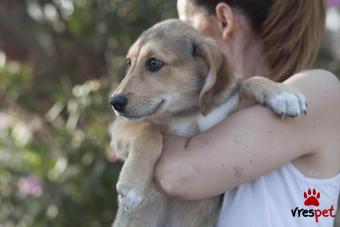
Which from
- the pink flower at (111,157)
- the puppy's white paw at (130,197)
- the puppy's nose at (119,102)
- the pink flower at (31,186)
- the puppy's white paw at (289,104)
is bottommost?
the pink flower at (31,186)

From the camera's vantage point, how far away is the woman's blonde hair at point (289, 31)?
2988 mm

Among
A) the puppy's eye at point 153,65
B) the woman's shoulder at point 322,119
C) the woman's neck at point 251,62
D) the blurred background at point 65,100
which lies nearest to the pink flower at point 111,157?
the blurred background at point 65,100

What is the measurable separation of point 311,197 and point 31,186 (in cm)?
231

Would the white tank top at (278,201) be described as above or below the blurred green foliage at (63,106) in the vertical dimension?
above

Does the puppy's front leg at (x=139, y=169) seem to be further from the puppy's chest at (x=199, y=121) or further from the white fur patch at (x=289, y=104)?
the white fur patch at (x=289, y=104)

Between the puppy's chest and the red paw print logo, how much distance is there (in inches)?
16.1

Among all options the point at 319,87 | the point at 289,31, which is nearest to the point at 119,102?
the point at 319,87

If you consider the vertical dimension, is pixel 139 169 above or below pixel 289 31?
below

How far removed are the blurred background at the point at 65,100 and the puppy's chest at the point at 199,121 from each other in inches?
60.3

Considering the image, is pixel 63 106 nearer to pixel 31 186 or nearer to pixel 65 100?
pixel 65 100

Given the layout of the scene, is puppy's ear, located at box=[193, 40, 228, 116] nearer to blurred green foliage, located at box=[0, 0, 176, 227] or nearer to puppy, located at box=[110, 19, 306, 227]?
puppy, located at box=[110, 19, 306, 227]

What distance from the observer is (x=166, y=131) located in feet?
9.20

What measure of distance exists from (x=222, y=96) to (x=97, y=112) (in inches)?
77.8

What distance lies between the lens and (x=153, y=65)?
8.95 feet
